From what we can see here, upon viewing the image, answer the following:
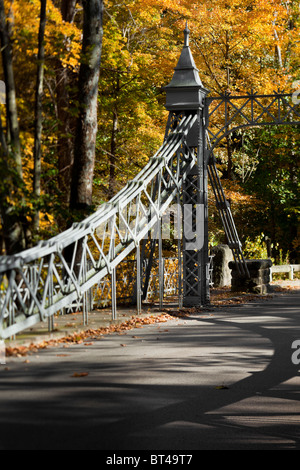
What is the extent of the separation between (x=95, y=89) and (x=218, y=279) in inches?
578

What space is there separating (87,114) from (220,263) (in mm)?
14081

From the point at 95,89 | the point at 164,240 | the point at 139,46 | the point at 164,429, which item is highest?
the point at 139,46

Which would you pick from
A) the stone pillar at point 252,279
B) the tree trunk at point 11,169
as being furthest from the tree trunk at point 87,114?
the stone pillar at point 252,279

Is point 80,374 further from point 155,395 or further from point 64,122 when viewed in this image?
point 64,122

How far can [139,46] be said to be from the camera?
3294 cm

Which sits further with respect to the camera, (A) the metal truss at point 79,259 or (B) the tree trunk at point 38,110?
(B) the tree trunk at point 38,110

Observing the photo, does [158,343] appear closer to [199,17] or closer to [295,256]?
[199,17]

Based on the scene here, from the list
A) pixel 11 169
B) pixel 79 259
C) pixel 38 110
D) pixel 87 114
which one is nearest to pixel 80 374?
pixel 11 169

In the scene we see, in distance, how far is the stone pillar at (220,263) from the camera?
3291cm

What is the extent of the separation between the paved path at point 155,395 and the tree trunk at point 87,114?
18.6 feet

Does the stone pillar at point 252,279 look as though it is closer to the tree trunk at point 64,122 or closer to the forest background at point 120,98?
the forest background at point 120,98

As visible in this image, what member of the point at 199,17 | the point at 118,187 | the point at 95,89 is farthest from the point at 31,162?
the point at 199,17

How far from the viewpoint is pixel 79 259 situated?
20250 millimetres

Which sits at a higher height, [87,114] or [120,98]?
[120,98]
